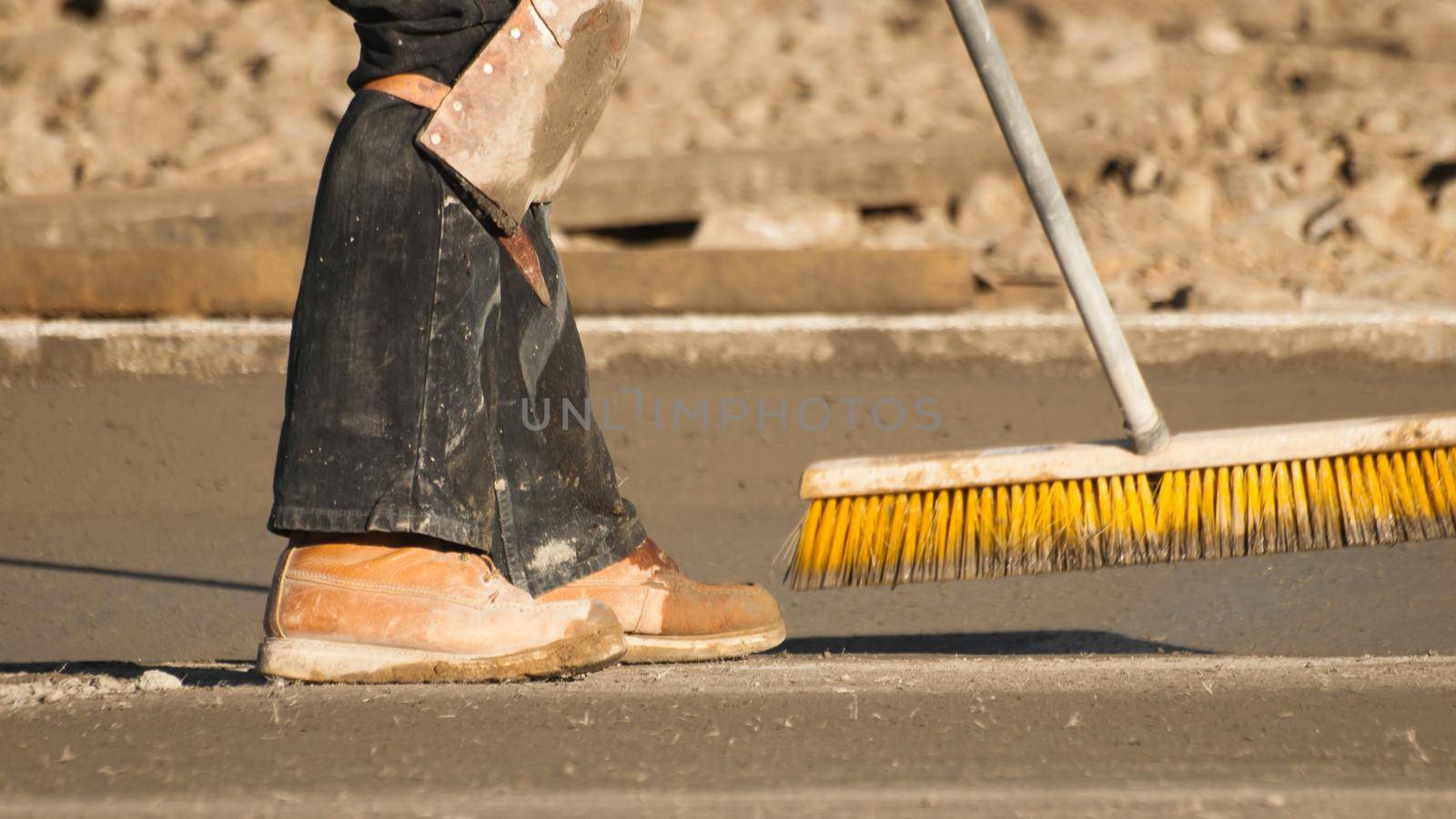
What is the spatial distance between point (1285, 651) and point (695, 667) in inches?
40.7

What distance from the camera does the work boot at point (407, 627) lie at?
6.41 feet

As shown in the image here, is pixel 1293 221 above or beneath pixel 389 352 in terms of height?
beneath

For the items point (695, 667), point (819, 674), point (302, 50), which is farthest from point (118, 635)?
point (302, 50)

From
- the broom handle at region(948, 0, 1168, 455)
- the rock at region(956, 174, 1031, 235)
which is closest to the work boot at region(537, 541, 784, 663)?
the broom handle at region(948, 0, 1168, 455)

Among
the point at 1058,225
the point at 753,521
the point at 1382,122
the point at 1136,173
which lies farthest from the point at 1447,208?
the point at 1058,225

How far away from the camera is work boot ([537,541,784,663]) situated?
2193 millimetres

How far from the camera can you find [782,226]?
6.21m

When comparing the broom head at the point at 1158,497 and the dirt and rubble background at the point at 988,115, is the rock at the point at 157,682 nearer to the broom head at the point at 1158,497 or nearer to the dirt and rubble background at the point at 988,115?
the broom head at the point at 1158,497

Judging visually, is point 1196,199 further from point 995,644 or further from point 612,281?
point 995,644

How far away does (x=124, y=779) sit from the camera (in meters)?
1.51

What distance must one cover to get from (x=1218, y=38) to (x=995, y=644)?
253 inches

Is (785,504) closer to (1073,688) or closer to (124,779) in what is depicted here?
(1073,688)

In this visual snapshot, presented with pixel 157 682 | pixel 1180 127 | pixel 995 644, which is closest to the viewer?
pixel 157 682

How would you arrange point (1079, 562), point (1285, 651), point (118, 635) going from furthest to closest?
point (118, 635) → point (1285, 651) → point (1079, 562)
